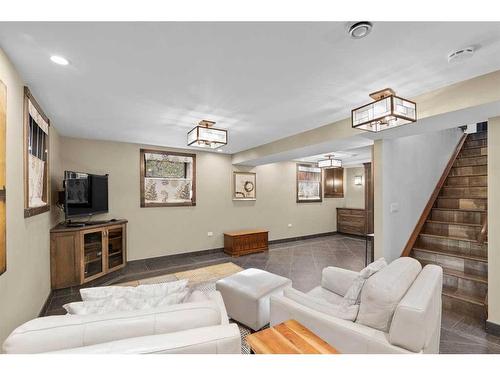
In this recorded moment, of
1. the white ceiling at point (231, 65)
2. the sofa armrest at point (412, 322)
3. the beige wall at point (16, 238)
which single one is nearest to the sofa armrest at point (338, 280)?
the sofa armrest at point (412, 322)

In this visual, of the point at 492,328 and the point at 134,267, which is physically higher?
the point at 492,328

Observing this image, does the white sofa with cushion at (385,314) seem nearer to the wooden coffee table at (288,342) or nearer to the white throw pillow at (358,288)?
the white throw pillow at (358,288)

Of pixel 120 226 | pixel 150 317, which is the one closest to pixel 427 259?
pixel 150 317

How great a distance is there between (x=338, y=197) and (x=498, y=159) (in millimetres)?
6012

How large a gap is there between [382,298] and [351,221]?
6.84 meters

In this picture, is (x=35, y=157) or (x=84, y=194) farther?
(x=84, y=194)

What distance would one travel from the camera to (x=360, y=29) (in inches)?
58.5

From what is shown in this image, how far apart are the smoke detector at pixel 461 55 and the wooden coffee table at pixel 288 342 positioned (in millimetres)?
2215

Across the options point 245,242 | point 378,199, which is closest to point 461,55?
point 378,199

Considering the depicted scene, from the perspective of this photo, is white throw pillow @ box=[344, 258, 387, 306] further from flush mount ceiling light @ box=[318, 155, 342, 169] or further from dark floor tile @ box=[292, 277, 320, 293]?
flush mount ceiling light @ box=[318, 155, 342, 169]

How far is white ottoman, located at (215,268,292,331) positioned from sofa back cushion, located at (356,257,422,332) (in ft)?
3.55

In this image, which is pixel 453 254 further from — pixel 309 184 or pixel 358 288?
pixel 309 184

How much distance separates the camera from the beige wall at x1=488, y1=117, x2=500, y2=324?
2.41 meters

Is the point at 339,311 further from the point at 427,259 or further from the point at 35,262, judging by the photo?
the point at 35,262
